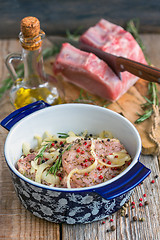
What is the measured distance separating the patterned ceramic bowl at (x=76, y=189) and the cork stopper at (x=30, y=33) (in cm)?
41

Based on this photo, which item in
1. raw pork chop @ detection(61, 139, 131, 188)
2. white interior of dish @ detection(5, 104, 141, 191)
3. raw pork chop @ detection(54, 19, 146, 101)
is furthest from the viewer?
raw pork chop @ detection(54, 19, 146, 101)

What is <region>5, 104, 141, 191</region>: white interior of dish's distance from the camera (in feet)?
6.48

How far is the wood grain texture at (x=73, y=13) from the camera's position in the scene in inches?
146

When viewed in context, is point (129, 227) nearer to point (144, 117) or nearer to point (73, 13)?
point (144, 117)

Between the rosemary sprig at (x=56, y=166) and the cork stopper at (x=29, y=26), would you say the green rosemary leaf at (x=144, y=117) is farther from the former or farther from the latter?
the cork stopper at (x=29, y=26)

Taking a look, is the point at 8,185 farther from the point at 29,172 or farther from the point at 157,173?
the point at 157,173

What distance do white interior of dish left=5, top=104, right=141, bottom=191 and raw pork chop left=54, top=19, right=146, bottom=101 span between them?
20.0 inches

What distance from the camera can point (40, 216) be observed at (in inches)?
71.2

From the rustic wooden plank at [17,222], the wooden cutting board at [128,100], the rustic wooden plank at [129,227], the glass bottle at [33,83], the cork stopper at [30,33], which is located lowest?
the rustic wooden plank at [17,222]

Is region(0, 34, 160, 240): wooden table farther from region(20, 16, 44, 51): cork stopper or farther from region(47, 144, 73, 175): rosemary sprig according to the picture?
region(20, 16, 44, 51): cork stopper

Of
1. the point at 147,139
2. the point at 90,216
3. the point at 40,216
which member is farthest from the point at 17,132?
the point at 147,139

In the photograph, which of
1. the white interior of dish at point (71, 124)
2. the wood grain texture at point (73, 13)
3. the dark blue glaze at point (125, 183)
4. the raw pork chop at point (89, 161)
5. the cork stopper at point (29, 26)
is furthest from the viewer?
the wood grain texture at point (73, 13)

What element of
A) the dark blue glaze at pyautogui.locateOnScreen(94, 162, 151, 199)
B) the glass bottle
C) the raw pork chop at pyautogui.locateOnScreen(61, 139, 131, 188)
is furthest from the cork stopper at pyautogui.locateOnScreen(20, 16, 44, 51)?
the dark blue glaze at pyautogui.locateOnScreen(94, 162, 151, 199)

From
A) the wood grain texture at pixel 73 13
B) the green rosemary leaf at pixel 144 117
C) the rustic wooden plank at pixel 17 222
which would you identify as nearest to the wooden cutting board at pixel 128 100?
the green rosemary leaf at pixel 144 117
